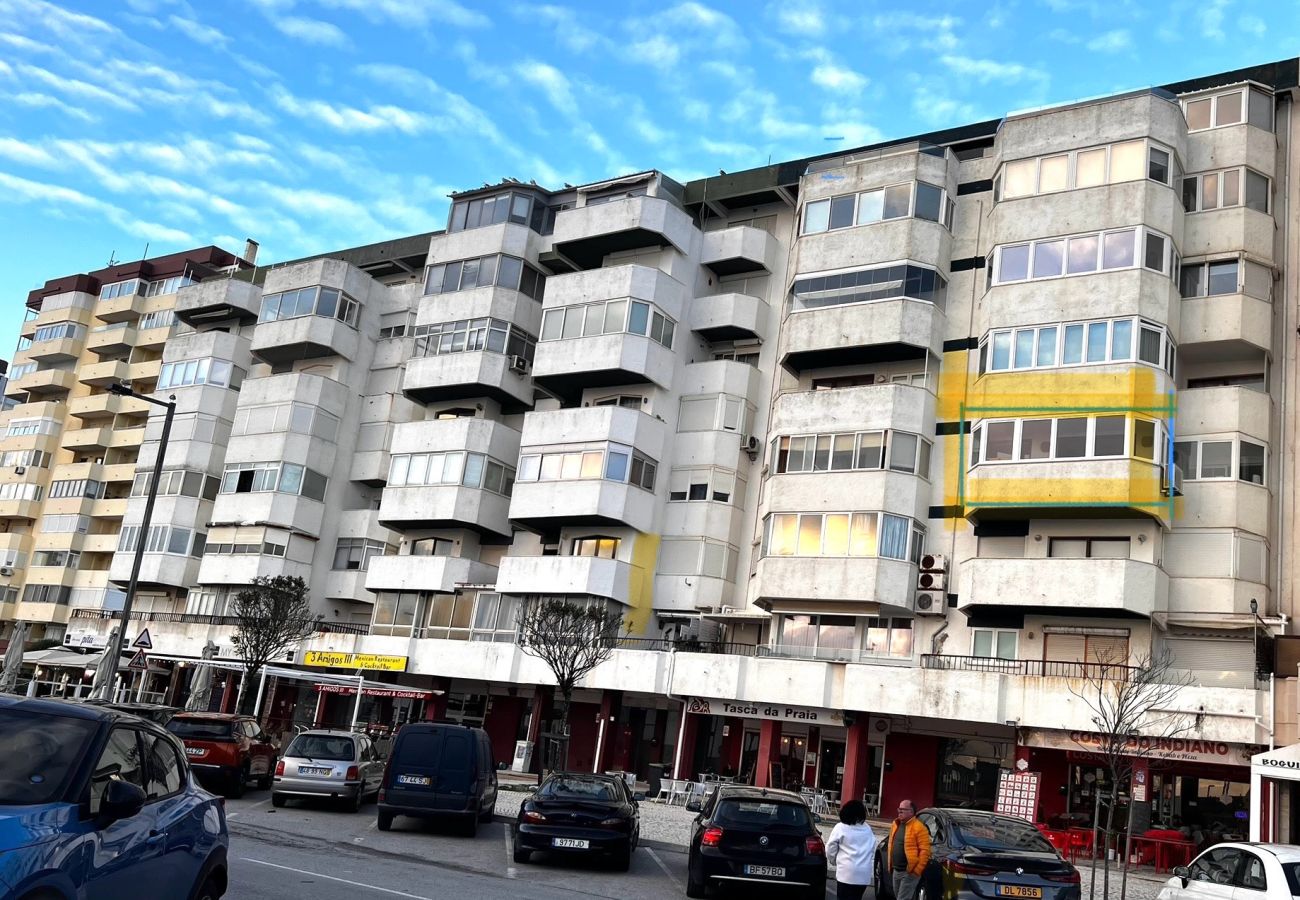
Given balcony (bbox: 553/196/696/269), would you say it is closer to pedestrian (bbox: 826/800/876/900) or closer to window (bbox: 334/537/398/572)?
window (bbox: 334/537/398/572)

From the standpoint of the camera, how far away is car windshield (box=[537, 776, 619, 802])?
18250 millimetres

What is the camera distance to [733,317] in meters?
43.8

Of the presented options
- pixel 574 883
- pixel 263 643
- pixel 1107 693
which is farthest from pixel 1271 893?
pixel 263 643

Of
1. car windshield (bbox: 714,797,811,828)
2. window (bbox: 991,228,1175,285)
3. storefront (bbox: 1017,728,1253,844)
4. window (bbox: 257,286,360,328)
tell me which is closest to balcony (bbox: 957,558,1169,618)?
storefront (bbox: 1017,728,1253,844)

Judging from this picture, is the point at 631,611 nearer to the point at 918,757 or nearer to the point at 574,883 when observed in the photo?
the point at 918,757

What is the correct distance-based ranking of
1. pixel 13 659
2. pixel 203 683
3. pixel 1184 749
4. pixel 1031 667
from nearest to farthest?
pixel 1184 749 < pixel 1031 667 < pixel 13 659 < pixel 203 683

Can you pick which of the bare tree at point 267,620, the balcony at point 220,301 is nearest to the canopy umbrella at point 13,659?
the bare tree at point 267,620

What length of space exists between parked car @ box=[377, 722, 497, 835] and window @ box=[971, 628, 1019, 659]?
1829 centimetres

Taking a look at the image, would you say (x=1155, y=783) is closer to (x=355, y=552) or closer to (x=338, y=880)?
(x=338, y=880)

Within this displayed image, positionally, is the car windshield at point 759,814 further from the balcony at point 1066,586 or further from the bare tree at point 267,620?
the bare tree at point 267,620

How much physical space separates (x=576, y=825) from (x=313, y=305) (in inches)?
1643

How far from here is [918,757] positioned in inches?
1362

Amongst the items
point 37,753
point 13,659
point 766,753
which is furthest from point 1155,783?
point 13,659

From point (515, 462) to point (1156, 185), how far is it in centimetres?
2646
